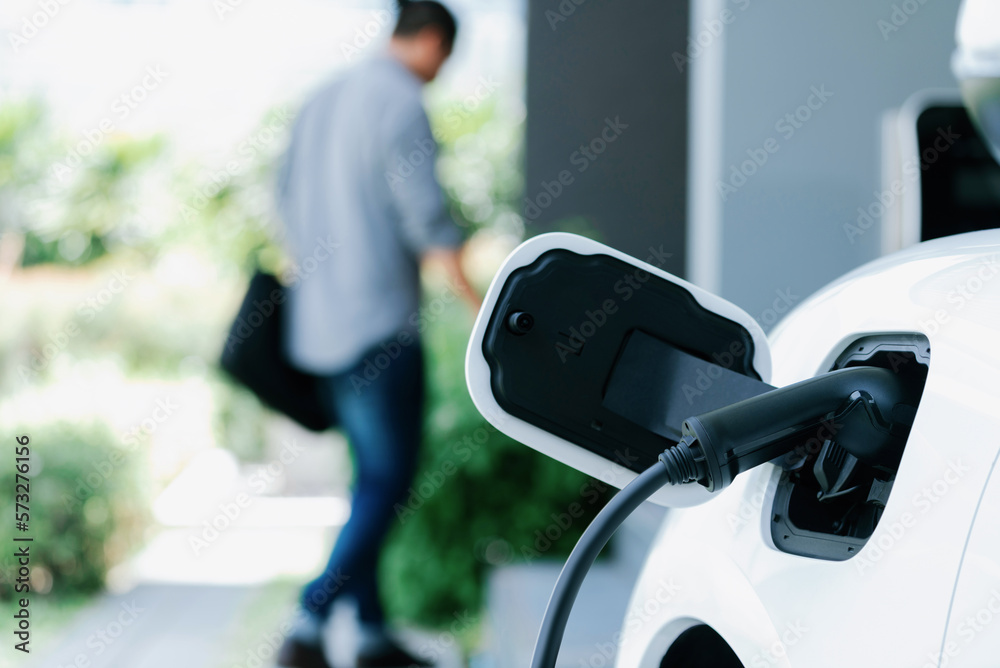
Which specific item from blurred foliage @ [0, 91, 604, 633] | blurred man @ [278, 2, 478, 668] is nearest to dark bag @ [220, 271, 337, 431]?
blurred man @ [278, 2, 478, 668]

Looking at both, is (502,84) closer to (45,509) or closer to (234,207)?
(234,207)

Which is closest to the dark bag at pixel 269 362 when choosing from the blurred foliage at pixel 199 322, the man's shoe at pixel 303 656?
the blurred foliage at pixel 199 322

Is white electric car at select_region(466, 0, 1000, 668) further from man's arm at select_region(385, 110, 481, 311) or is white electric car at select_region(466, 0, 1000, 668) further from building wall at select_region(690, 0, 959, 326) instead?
man's arm at select_region(385, 110, 481, 311)

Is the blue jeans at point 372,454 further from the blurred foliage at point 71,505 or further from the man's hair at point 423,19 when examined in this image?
the blurred foliage at point 71,505

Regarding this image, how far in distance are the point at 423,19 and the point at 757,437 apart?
216 centimetres

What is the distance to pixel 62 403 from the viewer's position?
114 inches

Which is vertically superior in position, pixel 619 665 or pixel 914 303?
pixel 914 303

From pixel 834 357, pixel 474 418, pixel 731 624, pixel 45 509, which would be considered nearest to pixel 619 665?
pixel 731 624

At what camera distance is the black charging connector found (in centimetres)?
39

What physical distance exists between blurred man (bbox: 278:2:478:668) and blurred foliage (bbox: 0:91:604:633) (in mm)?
125

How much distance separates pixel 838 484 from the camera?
44 cm

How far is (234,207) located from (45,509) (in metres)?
1.78

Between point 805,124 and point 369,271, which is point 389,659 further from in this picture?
point 805,124

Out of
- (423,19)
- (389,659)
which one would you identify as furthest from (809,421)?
(423,19)
